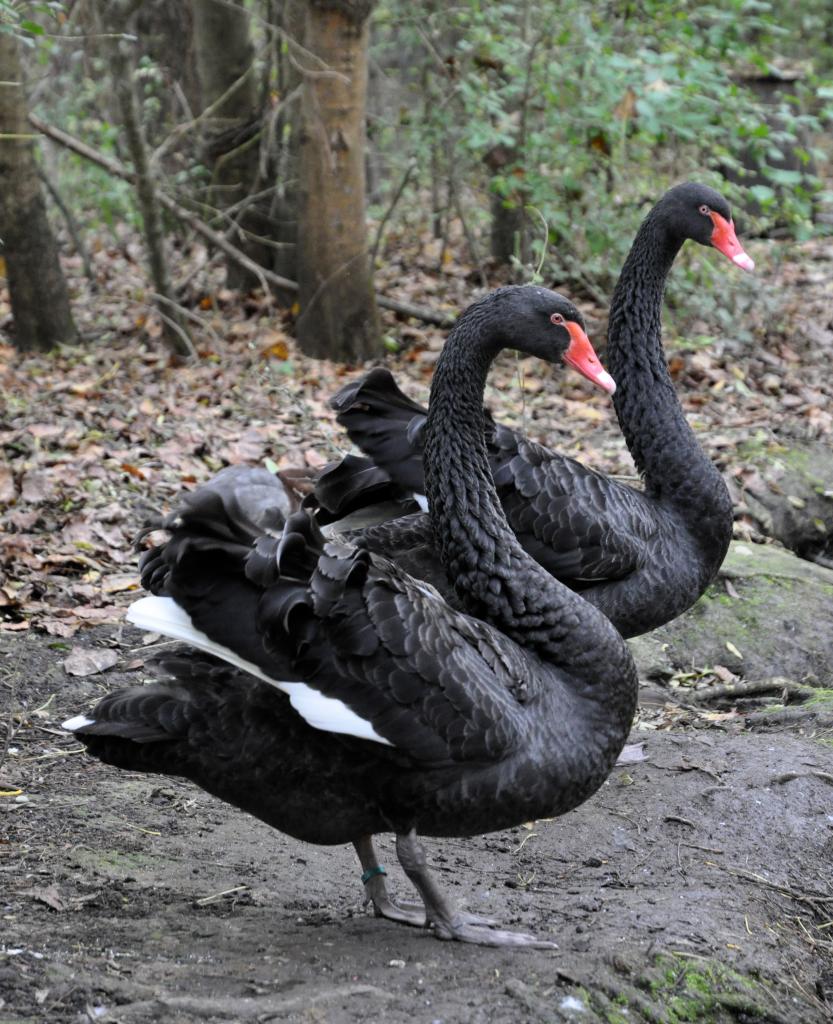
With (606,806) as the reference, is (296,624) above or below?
above

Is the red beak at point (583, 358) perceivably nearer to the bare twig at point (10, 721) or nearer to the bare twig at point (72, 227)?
the bare twig at point (10, 721)

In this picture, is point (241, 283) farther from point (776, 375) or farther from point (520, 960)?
point (520, 960)

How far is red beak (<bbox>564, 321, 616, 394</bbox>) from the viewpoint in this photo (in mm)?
3868

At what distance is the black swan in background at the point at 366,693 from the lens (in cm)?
314

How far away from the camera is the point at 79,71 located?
12688 mm

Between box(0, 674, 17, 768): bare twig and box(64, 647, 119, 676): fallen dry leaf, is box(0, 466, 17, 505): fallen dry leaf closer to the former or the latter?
box(64, 647, 119, 676): fallen dry leaf

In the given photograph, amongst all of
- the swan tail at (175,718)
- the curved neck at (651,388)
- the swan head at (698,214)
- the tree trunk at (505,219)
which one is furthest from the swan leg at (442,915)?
the tree trunk at (505,219)

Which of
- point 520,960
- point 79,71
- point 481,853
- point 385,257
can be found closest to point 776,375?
point 385,257

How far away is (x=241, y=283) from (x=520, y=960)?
7700 mm

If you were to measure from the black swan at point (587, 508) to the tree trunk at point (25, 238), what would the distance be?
4.26 metres

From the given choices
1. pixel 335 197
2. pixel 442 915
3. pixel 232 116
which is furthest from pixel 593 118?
pixel 442 915

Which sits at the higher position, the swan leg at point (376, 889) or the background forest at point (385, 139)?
the background forest at point (385, 139)

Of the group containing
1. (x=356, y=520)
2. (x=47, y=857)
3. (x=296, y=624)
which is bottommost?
(x=47, y=857)

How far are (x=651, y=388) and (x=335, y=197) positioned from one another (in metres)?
4.41
